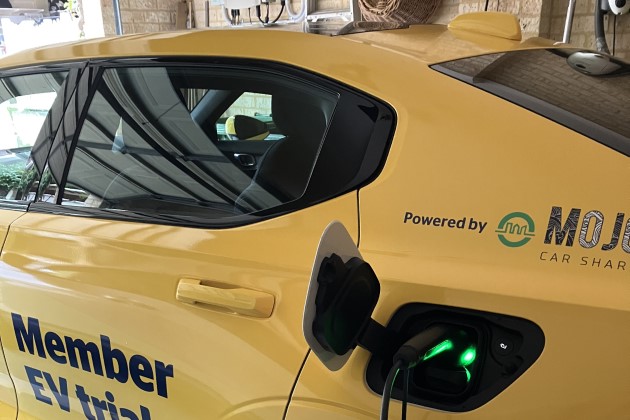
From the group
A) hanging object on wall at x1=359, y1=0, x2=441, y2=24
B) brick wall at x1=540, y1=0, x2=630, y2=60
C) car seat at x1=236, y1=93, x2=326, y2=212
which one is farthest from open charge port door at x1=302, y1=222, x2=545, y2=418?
hanging object on wall at x1=359, y1=0, x2=441, y2=24

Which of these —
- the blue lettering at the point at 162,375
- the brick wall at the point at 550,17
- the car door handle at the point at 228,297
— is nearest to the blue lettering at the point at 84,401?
the blue lettering at the point at 162,375

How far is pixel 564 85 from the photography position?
3.91ft

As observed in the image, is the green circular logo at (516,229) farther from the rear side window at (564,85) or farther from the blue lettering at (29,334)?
the blue lettering at (29,334)

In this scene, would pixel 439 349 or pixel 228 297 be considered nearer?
pixel 439 349

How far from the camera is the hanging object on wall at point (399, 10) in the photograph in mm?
3322

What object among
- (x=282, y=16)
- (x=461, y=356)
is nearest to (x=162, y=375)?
(x=461, y=356)

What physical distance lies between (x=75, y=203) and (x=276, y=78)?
680 millimetres

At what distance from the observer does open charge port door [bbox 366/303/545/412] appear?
3.18 feet

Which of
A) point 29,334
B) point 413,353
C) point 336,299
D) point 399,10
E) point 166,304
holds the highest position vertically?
point 399,10

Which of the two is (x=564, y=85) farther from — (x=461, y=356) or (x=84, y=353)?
(x=84, y=353)

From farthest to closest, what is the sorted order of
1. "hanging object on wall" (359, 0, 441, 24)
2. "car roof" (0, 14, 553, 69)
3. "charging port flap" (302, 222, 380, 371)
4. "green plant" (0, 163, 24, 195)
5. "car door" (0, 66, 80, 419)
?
1. "hanging object on wall" (359, 0, 441, 24)
2. "green plant" (0, 163, 24, 195)
3. "car door" (0, 66, 80, 419)
4. "car roof" (0, 14, 553, 69)
5. "charging port flap" (302, 222, 380, 371)

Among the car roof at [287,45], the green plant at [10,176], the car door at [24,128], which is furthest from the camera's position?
the green plant at [10,176]

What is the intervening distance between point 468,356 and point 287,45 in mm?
793

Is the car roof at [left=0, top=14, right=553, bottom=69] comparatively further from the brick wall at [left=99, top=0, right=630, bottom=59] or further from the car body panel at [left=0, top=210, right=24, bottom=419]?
the brick wall at [left=99, top=0, right=630, bottom=59]
